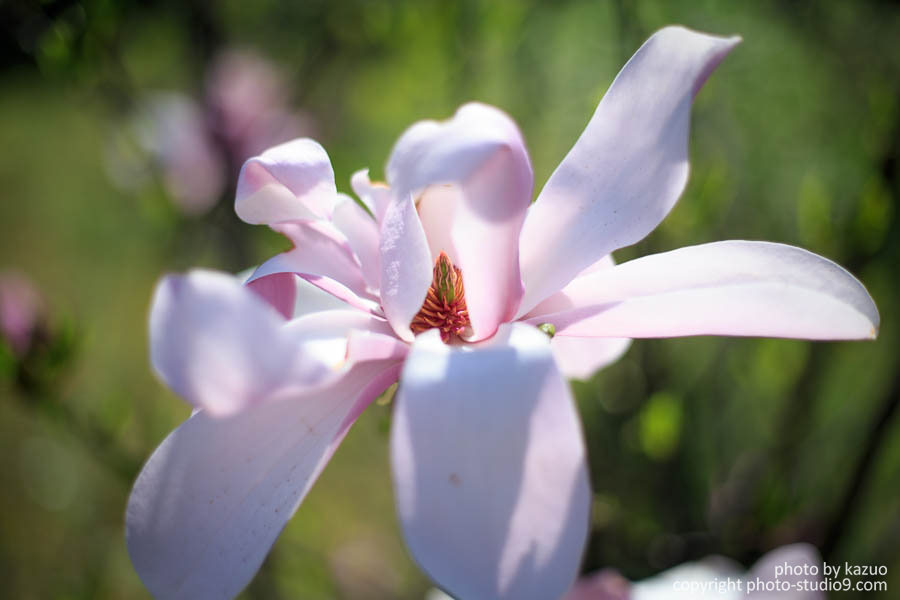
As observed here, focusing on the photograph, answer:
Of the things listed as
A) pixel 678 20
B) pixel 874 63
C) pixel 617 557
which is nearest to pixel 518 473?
pixel 617 557

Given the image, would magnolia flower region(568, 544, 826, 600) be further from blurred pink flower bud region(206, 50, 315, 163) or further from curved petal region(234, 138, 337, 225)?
blurred pink flower bud region(206, 50, 315, 163)

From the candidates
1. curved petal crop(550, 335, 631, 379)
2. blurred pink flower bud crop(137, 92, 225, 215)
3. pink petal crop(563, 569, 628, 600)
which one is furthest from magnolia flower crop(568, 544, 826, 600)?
blurred pink flower bud crop(137, 92, 225, 215)

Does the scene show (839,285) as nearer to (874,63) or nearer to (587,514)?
(587,514)

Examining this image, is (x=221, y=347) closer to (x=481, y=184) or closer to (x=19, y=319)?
(x=481, y=184)

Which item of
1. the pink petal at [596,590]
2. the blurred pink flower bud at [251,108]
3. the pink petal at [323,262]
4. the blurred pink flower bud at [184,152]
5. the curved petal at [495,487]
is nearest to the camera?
the curved petal at [495,487]

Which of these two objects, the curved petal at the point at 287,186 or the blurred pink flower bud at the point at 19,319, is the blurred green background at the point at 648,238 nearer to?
the blurred pink flower bud at the point at 19,319

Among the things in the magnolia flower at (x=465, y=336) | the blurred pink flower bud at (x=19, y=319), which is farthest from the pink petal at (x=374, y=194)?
the blurred pink flower bud at (x=19, y=319)
